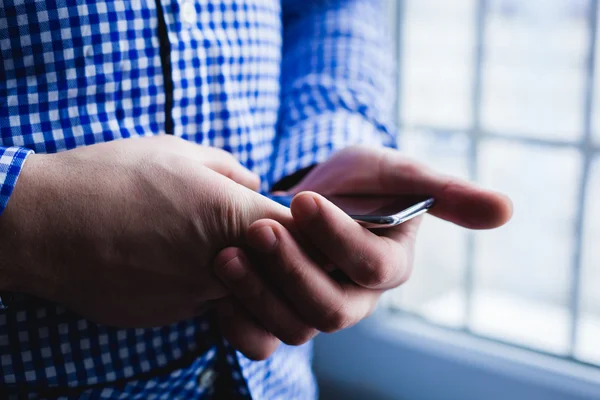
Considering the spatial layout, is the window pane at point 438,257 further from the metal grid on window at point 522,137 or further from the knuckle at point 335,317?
the knuckle at point 335,317

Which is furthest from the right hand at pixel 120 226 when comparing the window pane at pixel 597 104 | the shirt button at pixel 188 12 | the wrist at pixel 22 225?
the window pane at pixel 597 104

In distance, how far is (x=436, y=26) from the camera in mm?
1168

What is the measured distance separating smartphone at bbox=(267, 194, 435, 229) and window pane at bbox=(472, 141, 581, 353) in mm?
611

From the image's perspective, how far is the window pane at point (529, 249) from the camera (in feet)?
3.54

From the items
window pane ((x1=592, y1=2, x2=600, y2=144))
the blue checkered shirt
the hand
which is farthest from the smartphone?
window pane ((x1=592, y1=2, x2=600, y2=144))

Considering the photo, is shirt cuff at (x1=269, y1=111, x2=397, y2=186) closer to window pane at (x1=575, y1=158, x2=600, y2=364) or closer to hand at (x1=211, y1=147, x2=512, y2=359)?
hand at (x1=211, y1=147, x2=512, y2=359)

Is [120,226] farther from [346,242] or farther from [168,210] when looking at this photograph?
[346,242]

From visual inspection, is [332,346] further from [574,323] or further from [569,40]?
[569,40]

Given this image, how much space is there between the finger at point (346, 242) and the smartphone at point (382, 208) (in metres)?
0.01

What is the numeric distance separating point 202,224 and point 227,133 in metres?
0.17

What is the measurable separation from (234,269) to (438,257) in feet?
2.93

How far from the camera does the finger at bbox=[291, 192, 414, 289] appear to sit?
1.47 feet

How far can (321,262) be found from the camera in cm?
50

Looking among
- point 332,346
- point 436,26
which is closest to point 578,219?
point 436,26
